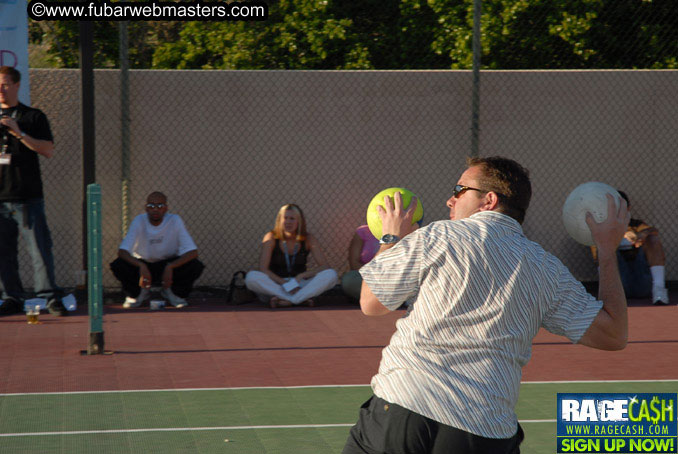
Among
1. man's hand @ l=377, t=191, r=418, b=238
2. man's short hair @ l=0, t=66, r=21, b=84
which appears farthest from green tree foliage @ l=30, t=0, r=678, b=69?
man's hand @ l=377, t=191, r=418, b=238

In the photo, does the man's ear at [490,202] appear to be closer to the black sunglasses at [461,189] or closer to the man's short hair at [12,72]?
the black sunglasses at [461,189]

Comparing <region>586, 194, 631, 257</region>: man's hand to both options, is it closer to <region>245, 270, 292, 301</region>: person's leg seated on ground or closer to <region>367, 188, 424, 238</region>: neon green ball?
<region>367, 188, 424, 238</region>: neon green ball

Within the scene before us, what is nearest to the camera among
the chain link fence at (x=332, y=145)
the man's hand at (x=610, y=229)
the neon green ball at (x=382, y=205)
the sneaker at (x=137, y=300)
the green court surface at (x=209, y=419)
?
the man's hand at (x=610, y=229)

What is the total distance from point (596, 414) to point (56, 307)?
24.5ft

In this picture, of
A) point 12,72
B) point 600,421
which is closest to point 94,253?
point 12,72

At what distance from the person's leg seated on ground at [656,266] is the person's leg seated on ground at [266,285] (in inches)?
171

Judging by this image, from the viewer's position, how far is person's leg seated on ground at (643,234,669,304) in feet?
36.9

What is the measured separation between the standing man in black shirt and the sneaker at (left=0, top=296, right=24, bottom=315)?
1 centimetres

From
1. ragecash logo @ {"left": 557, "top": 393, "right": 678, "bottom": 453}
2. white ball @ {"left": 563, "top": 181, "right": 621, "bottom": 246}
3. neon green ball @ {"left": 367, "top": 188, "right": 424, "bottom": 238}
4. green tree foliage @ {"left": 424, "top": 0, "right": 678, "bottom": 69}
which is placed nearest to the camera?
ragecash logo @ {"left": 557, "top": 393, "right": 678, "bottom": 453}

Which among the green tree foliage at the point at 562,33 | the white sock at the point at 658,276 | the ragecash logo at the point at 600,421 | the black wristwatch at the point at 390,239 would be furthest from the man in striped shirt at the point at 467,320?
the green tree foliage at the point at 562,33

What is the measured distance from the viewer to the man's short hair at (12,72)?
949cm

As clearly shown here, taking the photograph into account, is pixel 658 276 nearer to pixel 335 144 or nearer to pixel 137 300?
pixel 335 144

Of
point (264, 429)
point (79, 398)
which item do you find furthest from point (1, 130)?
point (264, 429)

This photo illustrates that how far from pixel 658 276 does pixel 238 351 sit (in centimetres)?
551
